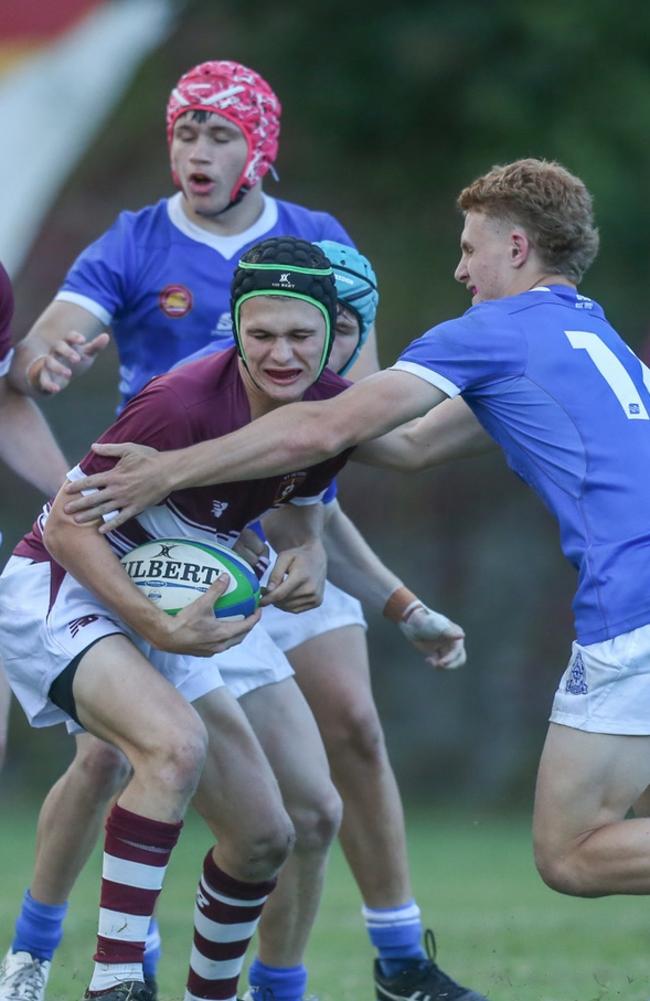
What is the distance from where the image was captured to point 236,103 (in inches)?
235

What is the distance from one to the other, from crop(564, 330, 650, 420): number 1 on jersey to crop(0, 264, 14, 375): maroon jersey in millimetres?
1874

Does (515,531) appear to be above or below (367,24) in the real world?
below

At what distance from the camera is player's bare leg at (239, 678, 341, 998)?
5113 millimetres

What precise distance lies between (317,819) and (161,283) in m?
1.95

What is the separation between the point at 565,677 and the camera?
4.61 metres

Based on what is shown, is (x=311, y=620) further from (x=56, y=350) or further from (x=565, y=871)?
(x=565, y=871)

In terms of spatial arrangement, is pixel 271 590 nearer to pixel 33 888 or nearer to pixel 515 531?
pixel 33 888

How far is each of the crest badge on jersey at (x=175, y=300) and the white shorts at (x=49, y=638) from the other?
1336 millimetres

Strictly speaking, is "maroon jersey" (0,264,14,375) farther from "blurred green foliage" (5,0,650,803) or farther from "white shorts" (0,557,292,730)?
"blurred green foliage" (5,0,650,803)

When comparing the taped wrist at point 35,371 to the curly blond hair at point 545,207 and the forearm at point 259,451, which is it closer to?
the forearm at point 259,451

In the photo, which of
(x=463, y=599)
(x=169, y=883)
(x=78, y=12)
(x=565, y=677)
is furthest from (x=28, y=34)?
(x=565, y=677)

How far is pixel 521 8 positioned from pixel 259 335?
14.6m

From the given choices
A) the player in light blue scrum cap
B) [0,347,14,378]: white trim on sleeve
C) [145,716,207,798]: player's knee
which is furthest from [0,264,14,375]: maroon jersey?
[145,716,207,798]: player's knee

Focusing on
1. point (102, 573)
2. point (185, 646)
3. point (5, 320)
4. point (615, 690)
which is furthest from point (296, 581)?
point (5, 320)
